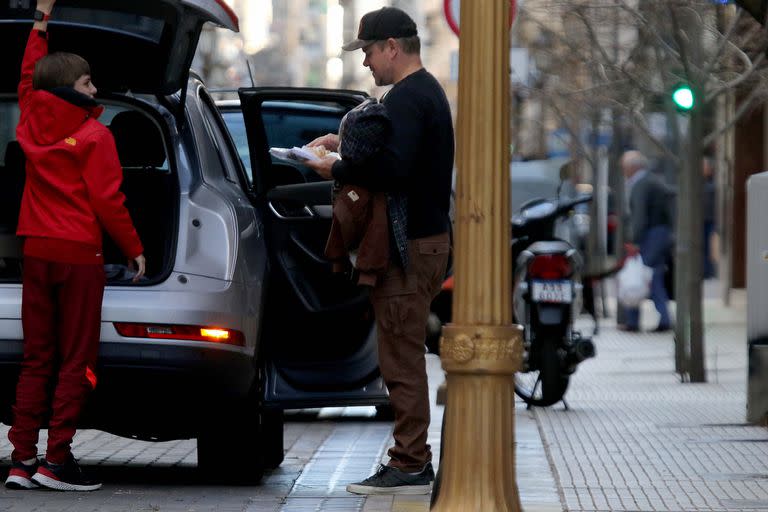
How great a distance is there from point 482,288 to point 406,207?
5.10 feet

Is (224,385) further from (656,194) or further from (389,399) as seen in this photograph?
(656,194)

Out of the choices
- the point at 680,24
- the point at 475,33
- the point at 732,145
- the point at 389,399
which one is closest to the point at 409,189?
the point at 389,399

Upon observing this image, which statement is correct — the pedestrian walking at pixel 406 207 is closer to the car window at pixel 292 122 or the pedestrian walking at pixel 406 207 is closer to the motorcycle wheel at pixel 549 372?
the car window at pixel 292 122

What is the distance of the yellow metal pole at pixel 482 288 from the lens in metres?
6.07

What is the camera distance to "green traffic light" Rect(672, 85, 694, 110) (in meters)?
13.7

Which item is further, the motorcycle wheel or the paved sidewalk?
the motorcycle wheel

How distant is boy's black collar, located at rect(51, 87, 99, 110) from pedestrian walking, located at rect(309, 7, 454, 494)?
966mm

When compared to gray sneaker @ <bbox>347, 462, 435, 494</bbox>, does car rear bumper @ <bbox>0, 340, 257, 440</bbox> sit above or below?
above

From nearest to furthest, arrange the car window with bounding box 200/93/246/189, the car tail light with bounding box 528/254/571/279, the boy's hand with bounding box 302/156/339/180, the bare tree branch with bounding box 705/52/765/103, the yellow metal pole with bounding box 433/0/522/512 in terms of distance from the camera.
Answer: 1. the yellow metal pole with bounding box 433/0/522/512
2. the boy's hand with bounding box 302/156/339/180
3. the car window with bounding box 200/93/246/189
4. the car tail light with bounding box 528/254/571/279
5. the bare tree branch with bounding box 705/52/765/103

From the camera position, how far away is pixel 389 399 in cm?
802

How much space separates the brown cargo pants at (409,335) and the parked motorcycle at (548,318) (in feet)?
13.1

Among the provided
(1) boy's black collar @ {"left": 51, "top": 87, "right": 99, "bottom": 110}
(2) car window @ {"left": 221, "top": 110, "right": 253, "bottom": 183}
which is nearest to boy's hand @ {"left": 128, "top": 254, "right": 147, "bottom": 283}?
(1) boy's black collar @ {"left": 51, "top": 87, "right": 99, "bottom": 110}

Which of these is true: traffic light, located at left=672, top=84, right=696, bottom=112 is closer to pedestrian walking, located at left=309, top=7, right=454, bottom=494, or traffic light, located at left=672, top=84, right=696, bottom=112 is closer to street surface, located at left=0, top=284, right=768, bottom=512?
street surface, located at left=0, top=284, right=768, bottom=512

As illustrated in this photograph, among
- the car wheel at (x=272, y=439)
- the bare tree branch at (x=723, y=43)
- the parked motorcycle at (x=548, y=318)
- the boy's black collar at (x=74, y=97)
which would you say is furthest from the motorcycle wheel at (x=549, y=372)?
the boy's black collar at (x=74, y=97)
